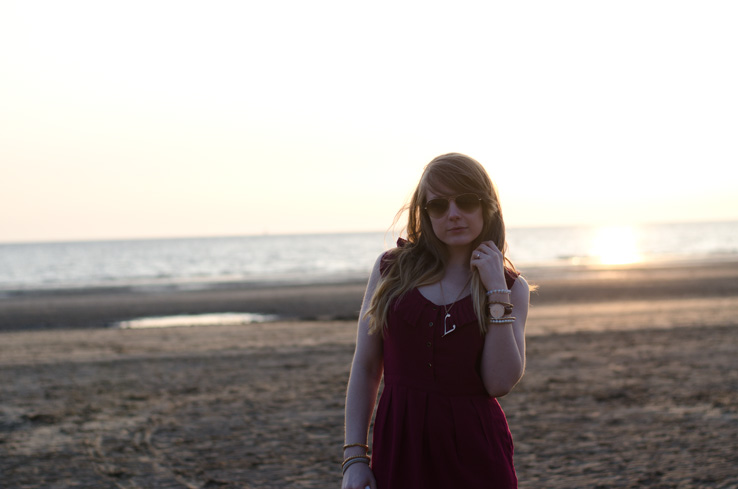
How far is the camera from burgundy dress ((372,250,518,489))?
2252 millimetres

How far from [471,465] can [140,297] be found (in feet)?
91.8

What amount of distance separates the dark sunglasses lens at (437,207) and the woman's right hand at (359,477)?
3.21ft

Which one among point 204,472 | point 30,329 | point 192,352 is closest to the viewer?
point 204,472

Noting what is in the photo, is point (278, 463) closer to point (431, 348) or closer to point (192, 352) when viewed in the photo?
point (431, 348)

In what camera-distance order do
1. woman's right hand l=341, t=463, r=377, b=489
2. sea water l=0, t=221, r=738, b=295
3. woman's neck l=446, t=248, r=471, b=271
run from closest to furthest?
woman's right hand l=341, t=463, r=377, b=489 < woman's neck l=446, t=248, r=471, b=271 < sea water l=0, t=221, r=738, b=295

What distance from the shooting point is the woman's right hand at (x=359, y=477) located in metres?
2.32

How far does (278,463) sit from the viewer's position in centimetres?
575

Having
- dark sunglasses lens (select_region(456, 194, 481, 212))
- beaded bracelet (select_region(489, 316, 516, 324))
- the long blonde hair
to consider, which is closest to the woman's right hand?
the long blonde hair

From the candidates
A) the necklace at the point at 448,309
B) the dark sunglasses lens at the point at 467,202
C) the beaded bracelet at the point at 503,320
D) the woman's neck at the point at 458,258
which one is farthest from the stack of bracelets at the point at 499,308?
the dark sunglasses lens at the point at 467,202

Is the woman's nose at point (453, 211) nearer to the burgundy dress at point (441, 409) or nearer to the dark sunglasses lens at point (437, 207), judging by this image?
the dark sunglasses lens at point (437, 207)

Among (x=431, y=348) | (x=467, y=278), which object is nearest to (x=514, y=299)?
(x=467, y=278)

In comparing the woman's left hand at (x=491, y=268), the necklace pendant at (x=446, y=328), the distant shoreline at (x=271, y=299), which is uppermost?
the woman's left hand at (x=491, y=268)

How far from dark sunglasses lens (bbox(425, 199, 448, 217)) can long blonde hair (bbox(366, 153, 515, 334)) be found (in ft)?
0.18

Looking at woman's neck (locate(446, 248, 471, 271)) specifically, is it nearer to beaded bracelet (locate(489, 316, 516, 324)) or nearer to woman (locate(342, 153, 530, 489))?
woman (locate(342, 153, 530, 489))
